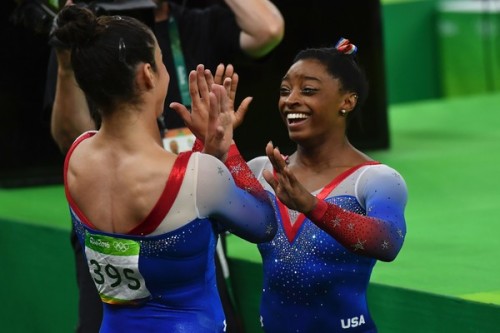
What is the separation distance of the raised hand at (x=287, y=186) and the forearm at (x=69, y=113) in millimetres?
1462

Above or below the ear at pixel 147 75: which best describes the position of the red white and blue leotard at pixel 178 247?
below

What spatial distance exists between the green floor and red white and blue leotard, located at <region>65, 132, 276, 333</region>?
1.17 metres

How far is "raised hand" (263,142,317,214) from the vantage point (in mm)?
3250

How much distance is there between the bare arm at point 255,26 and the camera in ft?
16.5

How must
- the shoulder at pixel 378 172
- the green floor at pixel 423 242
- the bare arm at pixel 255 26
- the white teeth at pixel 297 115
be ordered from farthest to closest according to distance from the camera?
the bare arm at pixel 255 26, the green floor at pixel 423 242, the white teeth at pixel 297 115, the shoulder at pixel 378 172

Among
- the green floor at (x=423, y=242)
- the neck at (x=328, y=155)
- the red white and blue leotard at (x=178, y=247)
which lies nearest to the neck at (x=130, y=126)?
the red white and blue leotard at (x=178, y=247)

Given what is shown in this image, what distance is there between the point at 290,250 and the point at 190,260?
491 mm

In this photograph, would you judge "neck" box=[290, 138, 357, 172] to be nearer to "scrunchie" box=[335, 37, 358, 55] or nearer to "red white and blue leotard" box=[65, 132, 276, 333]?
"scrunchie" box=[335, 37, 358, 55]

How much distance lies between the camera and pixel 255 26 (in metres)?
5.02

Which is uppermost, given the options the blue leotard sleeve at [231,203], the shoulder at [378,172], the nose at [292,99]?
the nose at [292,99]

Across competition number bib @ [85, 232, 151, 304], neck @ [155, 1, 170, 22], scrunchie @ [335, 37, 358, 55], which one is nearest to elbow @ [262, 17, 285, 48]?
neck @ [155, 1, 170, 22]

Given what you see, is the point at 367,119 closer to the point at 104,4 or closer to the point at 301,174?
the point at 104,4

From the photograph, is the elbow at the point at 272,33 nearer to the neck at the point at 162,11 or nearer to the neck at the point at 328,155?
the neck at the point at 162,11

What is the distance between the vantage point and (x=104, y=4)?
15.1 feet
